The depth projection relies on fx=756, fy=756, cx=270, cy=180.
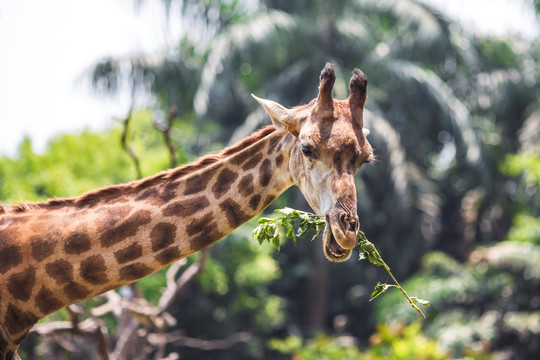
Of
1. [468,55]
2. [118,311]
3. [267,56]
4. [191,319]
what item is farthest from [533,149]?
[118,311]

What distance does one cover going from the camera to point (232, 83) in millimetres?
22250

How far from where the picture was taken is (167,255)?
14.5 feet

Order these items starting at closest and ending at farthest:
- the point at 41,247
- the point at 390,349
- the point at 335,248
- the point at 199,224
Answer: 1. the point at 335,248
2. the point at 41,247
3. the point at 199,224
4. the point at 390,349

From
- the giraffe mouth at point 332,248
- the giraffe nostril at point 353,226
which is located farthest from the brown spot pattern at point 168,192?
the giraffe nostril at point 353,226

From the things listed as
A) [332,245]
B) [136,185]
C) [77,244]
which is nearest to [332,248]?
[332,245]

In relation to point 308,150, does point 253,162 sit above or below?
below

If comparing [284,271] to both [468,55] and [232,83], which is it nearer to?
[232,83]

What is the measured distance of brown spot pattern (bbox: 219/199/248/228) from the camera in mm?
4523

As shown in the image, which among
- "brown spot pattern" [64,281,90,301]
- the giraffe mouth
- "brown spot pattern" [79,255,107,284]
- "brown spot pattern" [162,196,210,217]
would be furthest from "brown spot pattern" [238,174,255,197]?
"brown spot pattern" [64,281,90,301]

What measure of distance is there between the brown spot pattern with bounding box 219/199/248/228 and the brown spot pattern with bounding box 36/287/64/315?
3.63 ft

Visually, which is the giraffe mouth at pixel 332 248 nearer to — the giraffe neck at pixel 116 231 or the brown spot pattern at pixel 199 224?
the giraffe neck at pixel 116 231

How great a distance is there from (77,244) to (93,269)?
17 cm

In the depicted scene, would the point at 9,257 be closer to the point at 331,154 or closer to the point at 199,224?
the point at 199,224

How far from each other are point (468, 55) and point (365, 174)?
5.02 m
